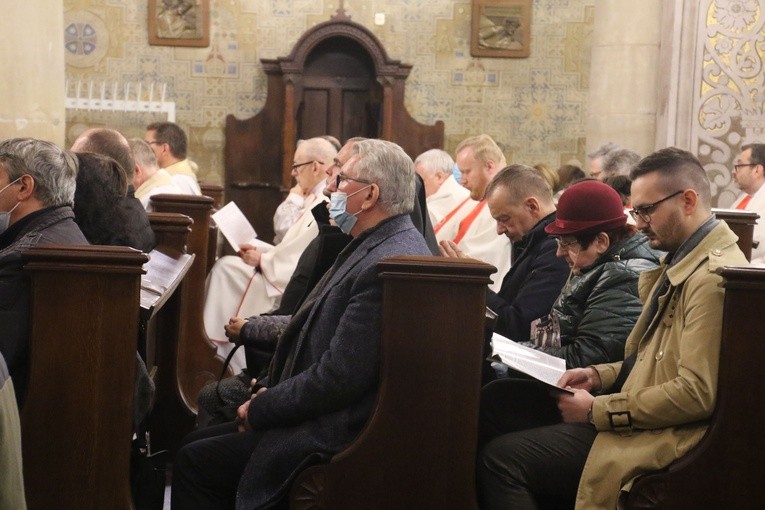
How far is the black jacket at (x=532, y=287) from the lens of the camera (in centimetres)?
430

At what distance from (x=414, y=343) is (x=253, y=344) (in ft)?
4.19

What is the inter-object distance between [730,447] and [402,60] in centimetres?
996

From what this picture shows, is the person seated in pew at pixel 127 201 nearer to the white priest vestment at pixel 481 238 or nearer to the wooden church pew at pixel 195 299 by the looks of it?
the wooden church pew at pixel 195 299

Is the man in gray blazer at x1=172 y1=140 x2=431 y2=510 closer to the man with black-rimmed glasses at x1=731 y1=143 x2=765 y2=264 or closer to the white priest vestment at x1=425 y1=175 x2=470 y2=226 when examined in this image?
the white priest vestment at x1=425 y1=175 x2=470 y2=226

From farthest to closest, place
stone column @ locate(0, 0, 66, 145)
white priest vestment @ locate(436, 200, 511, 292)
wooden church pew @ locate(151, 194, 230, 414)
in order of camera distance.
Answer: white priest vestment @ locate(436, 200, 511, 292) < wooden church pew @ locate(151, 194, 230, 414) < stone column @ locate(0, 0, 66, 145)

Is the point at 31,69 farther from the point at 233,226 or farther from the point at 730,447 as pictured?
the point at 730,447

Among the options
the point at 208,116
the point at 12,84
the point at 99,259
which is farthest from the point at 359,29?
Answer: the point at 99,259

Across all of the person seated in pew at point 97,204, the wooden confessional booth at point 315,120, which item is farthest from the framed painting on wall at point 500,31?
the person seated in pew at point 97,204

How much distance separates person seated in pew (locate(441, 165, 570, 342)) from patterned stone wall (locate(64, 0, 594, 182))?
791cm

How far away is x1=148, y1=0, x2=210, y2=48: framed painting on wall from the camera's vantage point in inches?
488

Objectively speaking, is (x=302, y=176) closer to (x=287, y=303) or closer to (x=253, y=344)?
(x=287, y=303)

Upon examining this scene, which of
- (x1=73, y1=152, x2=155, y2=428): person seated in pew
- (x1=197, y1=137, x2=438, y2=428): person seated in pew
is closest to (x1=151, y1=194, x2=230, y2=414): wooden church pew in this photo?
(x1=73, y1=152, x2=155, y2=428): person seated in pew

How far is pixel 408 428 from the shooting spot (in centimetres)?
→ 330

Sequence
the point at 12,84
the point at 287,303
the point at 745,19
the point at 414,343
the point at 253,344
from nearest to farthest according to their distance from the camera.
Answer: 1. the point at 414,343
2. the point at 253,344
3. the point at 287,303
4. the point at 12,84
5. the point at 745,19
